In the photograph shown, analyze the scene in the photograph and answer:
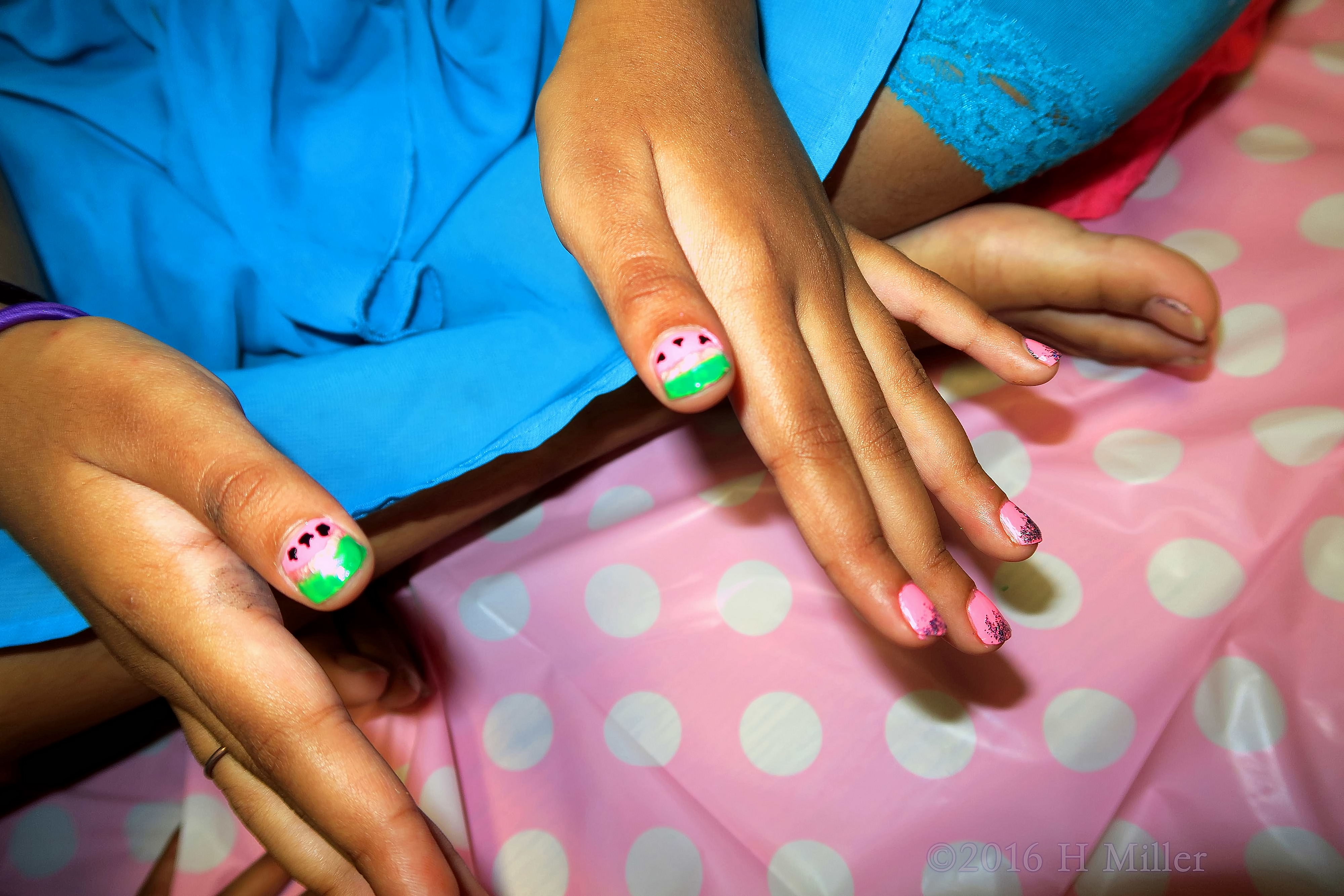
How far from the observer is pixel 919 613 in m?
0.46

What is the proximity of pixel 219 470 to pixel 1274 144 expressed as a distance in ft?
3.76

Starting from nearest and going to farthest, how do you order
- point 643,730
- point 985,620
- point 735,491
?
point 985,620
point 643,730
point 735,491

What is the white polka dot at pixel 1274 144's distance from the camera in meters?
0.89

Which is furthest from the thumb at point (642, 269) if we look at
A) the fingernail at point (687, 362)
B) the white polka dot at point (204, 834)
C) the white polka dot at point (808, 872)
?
the white polka dot at point (204, 834)

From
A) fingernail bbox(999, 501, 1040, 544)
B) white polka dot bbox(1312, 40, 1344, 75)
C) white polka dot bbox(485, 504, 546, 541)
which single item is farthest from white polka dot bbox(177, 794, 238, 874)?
white polka dot bbox(1312, 40, 1344, 75)

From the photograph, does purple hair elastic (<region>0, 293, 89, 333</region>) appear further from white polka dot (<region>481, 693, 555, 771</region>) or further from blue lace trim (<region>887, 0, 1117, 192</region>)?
blue lace trim (<region>887, 0, 1117, 192</region>)

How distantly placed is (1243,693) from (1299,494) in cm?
A: 20

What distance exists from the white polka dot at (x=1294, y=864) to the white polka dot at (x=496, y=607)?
648 millimetres

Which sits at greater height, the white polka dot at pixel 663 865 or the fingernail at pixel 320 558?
the fingernail at pixel 320 558

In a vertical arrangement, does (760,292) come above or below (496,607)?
above

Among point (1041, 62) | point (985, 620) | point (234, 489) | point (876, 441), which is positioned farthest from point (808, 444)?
point (1041, 62)

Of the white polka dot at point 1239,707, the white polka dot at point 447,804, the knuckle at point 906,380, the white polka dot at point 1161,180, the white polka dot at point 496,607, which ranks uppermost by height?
the knuckle at point 906,380

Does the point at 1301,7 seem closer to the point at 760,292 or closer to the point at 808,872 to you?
the point at 760,292

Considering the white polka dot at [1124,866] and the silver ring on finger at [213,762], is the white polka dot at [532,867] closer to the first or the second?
the silver ring on finger at [213,762]
